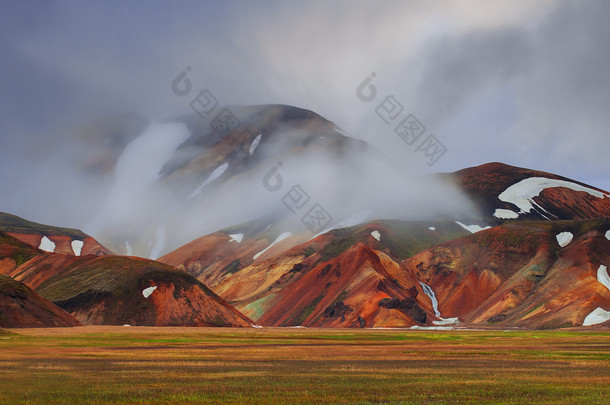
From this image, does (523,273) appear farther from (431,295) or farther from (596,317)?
(596,317)

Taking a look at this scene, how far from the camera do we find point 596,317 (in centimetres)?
12688

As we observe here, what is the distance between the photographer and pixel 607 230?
166 meters

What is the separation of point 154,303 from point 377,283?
5303 cm

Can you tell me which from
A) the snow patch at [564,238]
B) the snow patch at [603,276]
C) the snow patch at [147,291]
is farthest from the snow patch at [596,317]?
the snow patch at [147,291]

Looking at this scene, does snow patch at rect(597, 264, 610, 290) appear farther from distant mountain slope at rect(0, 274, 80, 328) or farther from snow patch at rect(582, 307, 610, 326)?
distant mountain slope at rect(0, 274, 80, 328)

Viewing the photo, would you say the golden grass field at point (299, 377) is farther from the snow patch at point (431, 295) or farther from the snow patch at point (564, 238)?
the snow patch at point (564, 238)

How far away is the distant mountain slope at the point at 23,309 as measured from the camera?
10314 centimetres

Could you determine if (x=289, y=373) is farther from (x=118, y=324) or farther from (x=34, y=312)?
(x=118, y=324)

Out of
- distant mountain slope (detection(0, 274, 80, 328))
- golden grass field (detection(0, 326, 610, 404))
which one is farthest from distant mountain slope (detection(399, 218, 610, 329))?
distant mountain slope (detection(0, 274, 80, 328))

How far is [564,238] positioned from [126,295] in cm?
11227

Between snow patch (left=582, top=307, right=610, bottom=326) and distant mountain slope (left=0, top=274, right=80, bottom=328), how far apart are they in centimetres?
9587

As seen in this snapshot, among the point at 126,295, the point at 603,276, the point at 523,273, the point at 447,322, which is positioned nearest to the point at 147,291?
the point at 126,295

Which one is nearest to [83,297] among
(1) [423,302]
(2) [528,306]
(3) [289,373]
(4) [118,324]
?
(4) [118,324]

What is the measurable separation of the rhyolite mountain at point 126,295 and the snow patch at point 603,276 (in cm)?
7854
